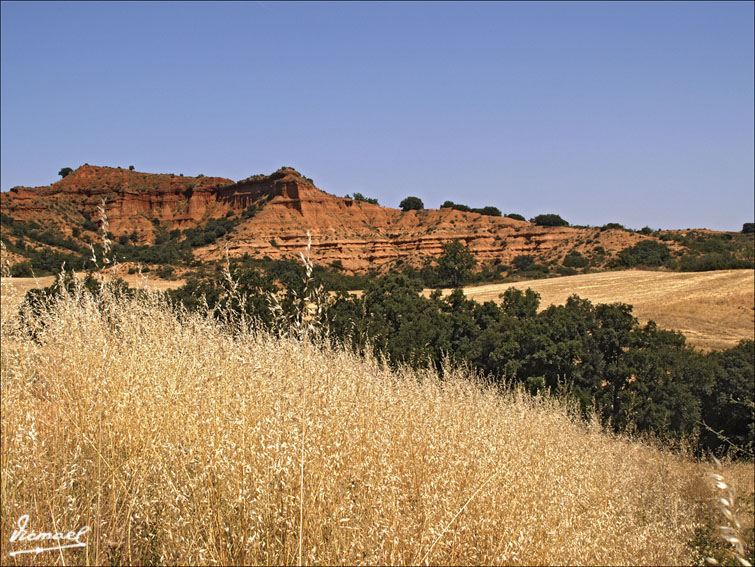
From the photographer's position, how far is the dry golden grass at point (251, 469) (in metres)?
2.58

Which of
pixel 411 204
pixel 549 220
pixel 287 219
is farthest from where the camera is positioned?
pixel 411 204

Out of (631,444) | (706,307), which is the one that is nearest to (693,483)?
(631,444)

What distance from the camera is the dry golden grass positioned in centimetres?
258

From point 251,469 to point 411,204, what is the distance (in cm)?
8237

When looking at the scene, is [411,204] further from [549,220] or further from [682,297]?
[682,297]

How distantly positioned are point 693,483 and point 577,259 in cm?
4890

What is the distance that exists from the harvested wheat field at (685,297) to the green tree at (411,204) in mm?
46042

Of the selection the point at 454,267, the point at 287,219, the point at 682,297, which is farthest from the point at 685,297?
the point at 287,219

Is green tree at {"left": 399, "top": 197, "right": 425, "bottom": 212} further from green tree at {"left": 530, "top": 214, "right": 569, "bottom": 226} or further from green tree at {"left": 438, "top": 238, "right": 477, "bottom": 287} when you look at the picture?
green tree at {"left": 438, "top": 238, "right": 477, "bottom": 287}

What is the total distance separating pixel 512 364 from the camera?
38.7 feet

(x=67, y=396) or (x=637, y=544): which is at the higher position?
(x=67, y=396)

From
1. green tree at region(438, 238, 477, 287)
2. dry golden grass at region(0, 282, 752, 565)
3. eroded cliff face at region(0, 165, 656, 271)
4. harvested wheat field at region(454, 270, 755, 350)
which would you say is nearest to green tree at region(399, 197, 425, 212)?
eroded cliff face at region(0, 165, 656, 271)

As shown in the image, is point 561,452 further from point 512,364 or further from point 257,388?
point 512,364

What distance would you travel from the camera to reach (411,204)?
8381cm
